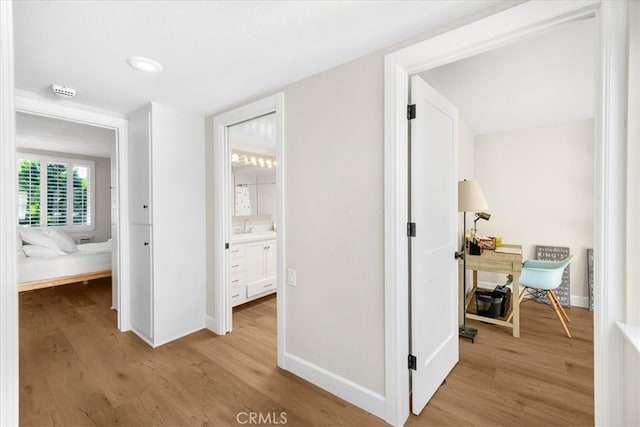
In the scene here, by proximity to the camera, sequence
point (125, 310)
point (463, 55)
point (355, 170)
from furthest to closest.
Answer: point (125, 310)
point (355, 170)
point (463, 55)

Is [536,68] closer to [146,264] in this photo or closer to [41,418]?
[146,264]

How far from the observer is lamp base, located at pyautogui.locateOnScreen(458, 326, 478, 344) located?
8.98 feet

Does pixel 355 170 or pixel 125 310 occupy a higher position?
pixel 355 170

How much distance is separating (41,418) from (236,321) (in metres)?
1.67

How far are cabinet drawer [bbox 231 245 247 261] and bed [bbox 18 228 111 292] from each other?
217 cm

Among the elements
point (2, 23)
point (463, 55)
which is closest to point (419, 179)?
point (463, 55)

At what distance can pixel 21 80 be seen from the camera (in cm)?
213

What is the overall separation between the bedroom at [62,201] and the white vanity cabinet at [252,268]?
149 cm

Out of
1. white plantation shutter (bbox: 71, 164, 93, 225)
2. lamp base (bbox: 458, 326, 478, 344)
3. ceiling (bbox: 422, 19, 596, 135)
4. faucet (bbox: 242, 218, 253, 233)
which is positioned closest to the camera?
ceiling (bbox: 422, 19, 596, 135)

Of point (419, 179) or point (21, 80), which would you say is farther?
point (21, 80)

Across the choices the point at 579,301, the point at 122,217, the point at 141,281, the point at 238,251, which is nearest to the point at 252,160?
the point at 238,251

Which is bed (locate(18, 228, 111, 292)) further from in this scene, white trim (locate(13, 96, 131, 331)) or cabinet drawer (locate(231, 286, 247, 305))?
cabinet drawer (locate(231, 286, 247, 305))

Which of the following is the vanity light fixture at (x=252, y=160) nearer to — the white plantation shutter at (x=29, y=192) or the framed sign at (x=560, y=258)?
the white plantation shutter at (x=29, y=192)

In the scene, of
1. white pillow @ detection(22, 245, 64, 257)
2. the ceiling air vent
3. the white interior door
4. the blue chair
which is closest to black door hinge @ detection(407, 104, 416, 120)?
the white interior door
